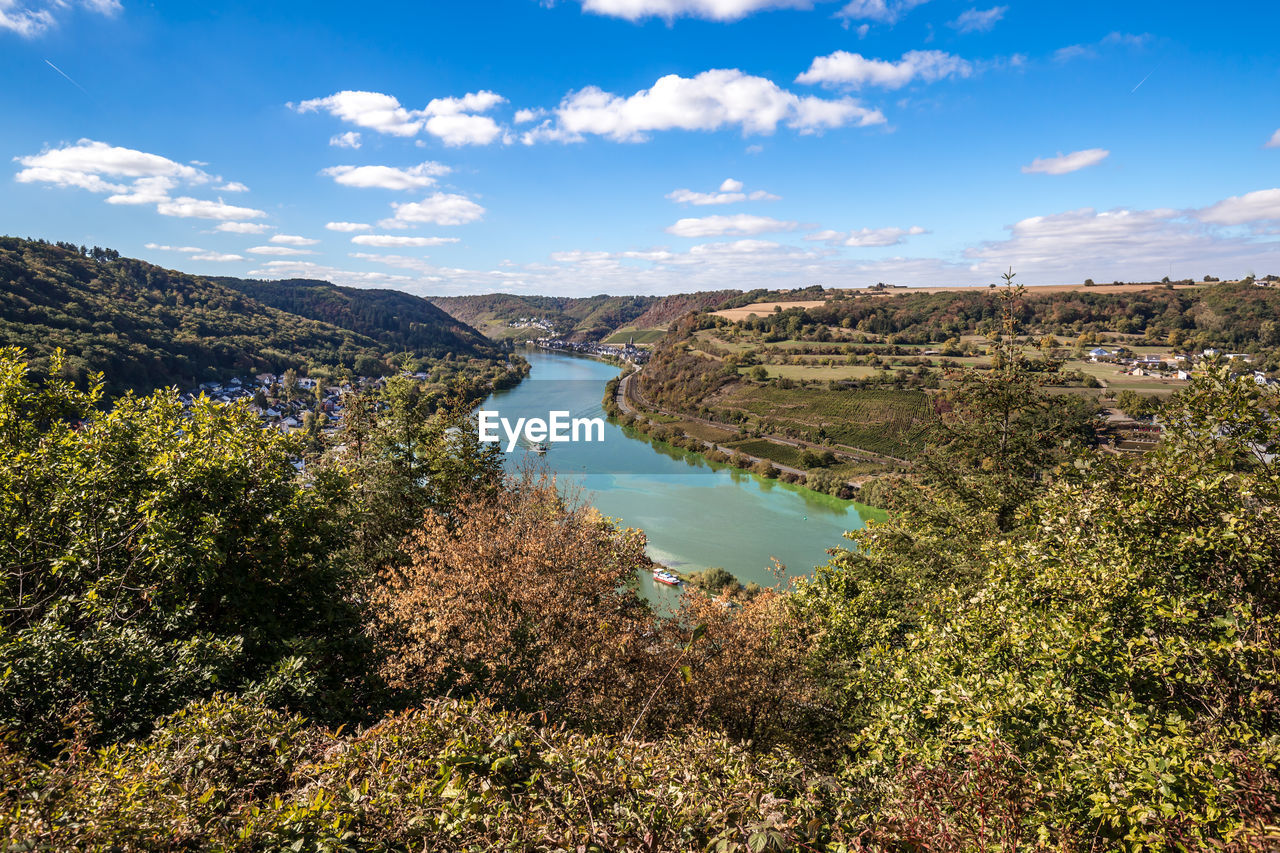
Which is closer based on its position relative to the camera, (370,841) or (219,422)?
(370,841)

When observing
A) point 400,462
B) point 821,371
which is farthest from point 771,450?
point 400,462

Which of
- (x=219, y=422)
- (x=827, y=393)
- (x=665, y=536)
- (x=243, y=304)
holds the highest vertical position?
(x=243, y=304)

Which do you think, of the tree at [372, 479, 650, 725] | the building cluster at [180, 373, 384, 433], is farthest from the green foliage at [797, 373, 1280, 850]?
the building cluster at [180, 373, 384, 433]

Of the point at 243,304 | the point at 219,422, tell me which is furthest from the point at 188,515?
the point at 243,304

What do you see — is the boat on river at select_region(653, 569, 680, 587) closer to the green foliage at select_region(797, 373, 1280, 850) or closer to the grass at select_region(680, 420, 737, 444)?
the green foliage at select_region(797, 373, 1280, 850)

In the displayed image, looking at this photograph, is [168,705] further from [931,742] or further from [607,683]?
[931,742]

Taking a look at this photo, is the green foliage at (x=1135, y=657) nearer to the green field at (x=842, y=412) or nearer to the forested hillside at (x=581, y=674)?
the forested hillside at (x=581, y=674)

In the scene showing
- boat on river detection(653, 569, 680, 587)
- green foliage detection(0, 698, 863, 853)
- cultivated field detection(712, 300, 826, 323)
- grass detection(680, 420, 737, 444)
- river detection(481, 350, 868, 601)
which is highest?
cultivated field detection(712, 300, 826, 323)
